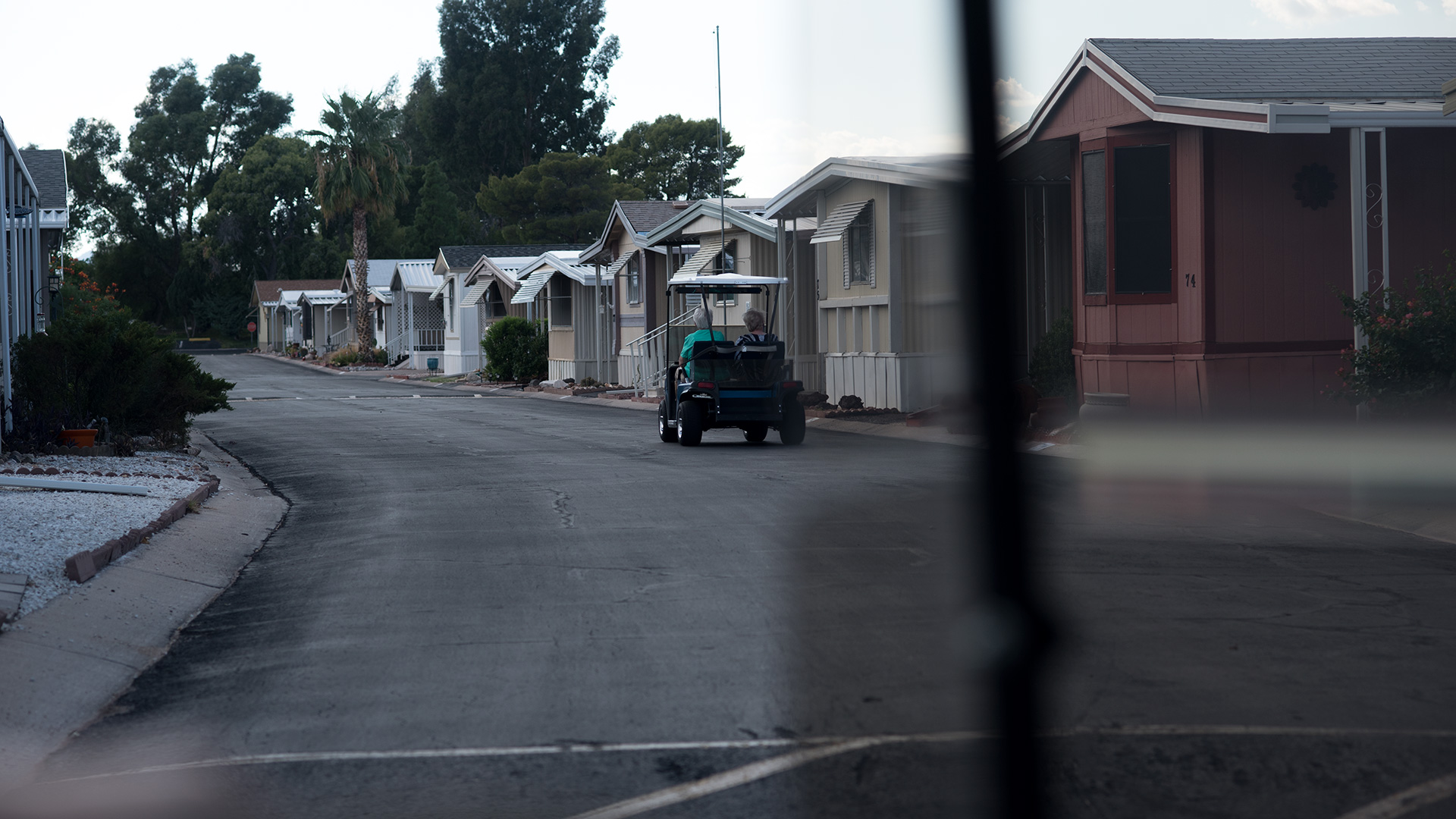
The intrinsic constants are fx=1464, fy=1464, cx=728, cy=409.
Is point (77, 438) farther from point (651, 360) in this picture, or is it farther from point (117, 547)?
point (651, 360)

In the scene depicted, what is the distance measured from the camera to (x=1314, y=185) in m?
16.8

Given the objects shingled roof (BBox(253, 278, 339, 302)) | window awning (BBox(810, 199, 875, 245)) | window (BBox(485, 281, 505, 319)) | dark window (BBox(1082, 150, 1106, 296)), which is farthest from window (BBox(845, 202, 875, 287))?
shingled roof (BBox(253, 278, 339, 302))

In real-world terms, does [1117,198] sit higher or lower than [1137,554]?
higher

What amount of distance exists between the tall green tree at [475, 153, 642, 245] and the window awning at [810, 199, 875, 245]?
152ft

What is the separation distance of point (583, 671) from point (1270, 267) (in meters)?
12.9


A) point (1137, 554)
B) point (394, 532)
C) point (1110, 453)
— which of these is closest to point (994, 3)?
point (1137, 554)

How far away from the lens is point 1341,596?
7.61 meters

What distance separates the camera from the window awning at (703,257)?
29.8 m

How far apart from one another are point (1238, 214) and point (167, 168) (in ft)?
289

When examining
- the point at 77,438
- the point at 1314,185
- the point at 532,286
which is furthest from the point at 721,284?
the point at 532,286

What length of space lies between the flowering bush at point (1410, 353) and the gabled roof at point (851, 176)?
4.84 m

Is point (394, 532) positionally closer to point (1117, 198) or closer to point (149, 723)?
point (149, 723)

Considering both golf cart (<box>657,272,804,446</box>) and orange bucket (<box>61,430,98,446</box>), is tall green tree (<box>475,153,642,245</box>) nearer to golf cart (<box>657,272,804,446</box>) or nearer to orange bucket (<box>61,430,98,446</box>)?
golf cart (<box>657,272,804,446</box>)

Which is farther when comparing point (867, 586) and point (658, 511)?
point (658, 511)
